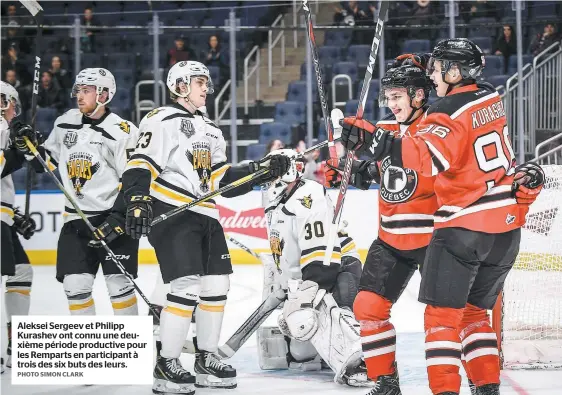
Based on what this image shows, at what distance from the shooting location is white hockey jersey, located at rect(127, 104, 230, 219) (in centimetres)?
374

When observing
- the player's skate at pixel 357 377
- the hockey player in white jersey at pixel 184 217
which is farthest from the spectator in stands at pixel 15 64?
the player's skate at pixel 357 377

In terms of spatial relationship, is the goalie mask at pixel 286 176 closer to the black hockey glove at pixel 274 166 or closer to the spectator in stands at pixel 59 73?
the black hockey glove at pixel 274 166

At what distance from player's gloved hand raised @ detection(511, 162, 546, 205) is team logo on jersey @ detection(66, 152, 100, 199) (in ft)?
5.84

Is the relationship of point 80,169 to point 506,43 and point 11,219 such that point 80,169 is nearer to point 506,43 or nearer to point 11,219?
point 11,219

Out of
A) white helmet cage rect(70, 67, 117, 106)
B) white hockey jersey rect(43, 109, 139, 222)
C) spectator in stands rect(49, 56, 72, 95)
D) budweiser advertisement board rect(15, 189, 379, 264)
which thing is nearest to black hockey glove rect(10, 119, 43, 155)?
white hockey jersey rect(43, 109, 139, 222)

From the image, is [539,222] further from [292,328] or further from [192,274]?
[192,274]

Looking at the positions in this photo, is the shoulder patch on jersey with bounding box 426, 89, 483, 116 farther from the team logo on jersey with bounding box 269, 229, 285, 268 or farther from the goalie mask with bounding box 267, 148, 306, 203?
the team logo on jersey with bounding box 269, 229, 285, 268

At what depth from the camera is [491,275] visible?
10.3 feet

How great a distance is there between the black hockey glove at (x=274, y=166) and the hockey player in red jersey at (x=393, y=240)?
23.1 inches

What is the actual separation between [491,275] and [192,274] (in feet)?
3.72

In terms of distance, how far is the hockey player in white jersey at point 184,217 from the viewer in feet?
12.2

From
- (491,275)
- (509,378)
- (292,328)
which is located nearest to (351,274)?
(292,328)

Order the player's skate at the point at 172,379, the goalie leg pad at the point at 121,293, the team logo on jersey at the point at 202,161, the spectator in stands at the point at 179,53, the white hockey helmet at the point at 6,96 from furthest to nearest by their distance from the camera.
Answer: the spectator in stands at the point at 179,53
the white hockey helmet at the point at 6,96
the goalie leg pad at the point at 121,293
the team logo on jersey at the point at 202,161
the player's skate at the point at 172,379

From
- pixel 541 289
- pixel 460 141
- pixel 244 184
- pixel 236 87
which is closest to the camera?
pixel 460 141
